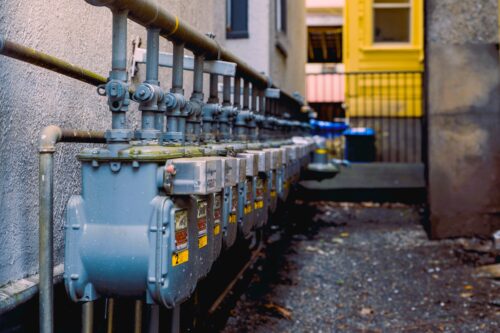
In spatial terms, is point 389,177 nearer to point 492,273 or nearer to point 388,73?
point 388,73

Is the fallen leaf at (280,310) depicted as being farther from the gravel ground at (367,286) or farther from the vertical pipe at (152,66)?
the vertical pipe at (152,66)

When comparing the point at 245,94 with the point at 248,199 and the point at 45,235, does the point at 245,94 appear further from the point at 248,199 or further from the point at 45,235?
the point at 45,235

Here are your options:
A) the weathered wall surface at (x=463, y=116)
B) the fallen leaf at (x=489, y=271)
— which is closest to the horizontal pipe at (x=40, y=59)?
the fallen leaf at (x=489, y=271)

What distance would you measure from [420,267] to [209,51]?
412cm

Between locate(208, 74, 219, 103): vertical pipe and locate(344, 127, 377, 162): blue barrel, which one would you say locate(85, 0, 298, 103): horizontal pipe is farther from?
locate(344, 127, 377, 162): blue barrel

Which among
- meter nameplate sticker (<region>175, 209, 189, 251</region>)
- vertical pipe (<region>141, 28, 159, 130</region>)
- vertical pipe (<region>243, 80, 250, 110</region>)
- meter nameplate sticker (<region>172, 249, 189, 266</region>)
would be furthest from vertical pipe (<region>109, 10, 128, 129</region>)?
vertical pipe (<region>243, 80, 250, 110</region>)

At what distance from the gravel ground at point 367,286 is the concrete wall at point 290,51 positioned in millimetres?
2289

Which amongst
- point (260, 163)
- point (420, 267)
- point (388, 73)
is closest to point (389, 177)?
point (388, 73)

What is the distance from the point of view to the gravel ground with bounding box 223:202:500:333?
15.8 feet

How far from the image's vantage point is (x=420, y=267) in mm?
6508

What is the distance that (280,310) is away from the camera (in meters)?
5.09

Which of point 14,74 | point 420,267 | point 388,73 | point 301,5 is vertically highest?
point 301,5

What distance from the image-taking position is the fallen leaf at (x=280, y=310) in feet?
16.4

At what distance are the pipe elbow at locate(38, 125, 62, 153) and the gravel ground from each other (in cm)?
267
